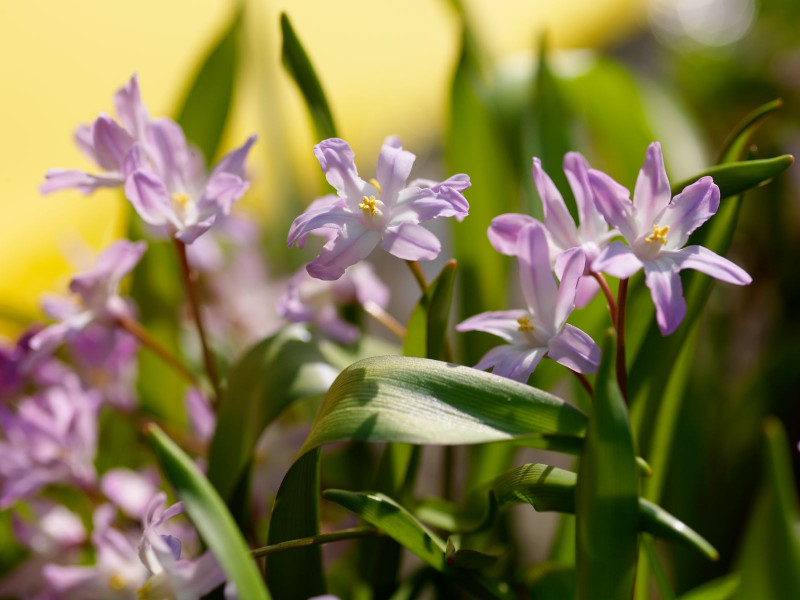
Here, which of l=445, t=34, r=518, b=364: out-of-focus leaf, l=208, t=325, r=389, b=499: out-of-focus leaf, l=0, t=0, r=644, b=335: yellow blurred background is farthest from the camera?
l=0, t=0, r=644, b=335: yellow blurred background

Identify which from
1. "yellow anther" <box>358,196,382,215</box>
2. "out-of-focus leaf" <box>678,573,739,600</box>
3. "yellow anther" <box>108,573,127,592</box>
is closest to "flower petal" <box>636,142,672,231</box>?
"yellow anther" <box>358,196,382,215</box>

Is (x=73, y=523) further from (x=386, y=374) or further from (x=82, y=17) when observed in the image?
(x=82, y=17)

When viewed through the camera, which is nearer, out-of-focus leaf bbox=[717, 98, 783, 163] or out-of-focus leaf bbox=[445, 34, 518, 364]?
out-of-focus leaf bbox=[717, 98, 783, 163]

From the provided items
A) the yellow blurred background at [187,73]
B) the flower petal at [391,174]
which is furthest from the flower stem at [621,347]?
the yellow blurred background at [187,73]

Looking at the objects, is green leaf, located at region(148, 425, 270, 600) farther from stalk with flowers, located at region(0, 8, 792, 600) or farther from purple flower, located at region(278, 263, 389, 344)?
purple flower, located at region(278, 263, 389, 344)

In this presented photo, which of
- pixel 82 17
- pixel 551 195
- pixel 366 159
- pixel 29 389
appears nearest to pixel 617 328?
pixel 551 195

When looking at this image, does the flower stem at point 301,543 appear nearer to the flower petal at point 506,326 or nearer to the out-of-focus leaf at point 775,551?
the flower petal at point 506,326
